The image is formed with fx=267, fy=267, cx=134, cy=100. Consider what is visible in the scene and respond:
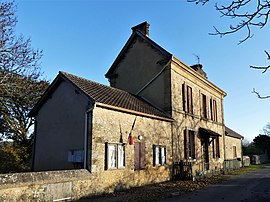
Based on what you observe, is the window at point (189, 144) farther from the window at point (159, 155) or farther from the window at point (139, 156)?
the window at point (139, 156)

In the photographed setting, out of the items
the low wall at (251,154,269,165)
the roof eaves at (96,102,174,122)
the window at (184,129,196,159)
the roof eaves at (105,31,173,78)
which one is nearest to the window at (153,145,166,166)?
the roof eaves at (96,102,174,122)

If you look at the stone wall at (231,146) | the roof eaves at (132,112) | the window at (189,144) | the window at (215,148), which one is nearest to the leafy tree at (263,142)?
the stone wall at (231,146)

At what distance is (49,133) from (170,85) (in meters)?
8.53

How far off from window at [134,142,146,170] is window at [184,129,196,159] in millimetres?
5699

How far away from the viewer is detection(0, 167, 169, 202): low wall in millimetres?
8422

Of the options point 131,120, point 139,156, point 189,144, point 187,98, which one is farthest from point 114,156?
point 187,98

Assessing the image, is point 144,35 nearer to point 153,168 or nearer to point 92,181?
point 153,168

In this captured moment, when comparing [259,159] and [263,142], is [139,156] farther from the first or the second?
[263,142]

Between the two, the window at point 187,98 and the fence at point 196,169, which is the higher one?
the window at point 187,98

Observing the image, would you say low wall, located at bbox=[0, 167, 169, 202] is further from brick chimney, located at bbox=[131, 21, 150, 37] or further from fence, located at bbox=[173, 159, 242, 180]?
brick chimney, located at bbox=[131, 21, 150, 37]

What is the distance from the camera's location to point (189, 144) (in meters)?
20.3

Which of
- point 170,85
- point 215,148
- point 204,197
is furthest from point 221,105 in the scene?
point 204,197

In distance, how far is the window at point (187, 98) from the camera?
20109 millimetres

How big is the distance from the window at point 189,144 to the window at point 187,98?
1693mm
